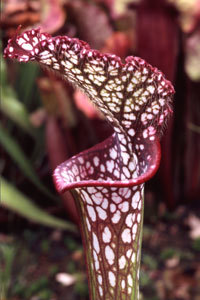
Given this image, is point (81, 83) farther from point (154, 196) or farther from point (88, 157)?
point (154, 196)

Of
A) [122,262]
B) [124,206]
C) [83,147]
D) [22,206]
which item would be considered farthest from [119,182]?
[83,147]

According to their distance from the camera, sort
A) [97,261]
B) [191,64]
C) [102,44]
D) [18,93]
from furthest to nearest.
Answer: [18,93] → [102,44] → [191,64] → [97,261]

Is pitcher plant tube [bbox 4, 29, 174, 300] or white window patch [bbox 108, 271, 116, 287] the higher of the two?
pitcher plant tube [bbox 4, 29, 174, 300]

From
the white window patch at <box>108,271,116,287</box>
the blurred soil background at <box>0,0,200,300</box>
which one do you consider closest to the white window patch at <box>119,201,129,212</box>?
the white window patch at <box>108,271,116,287</box>

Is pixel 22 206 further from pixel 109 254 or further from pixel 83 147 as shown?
pixel 109 254

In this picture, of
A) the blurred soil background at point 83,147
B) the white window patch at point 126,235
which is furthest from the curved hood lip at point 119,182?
the blurred soil background at point 83,147

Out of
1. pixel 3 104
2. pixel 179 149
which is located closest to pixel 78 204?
pixel 3 104

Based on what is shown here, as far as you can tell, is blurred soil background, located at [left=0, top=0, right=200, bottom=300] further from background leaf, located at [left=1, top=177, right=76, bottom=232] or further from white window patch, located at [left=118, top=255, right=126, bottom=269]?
white window patch, located at [left=118, top=255, right=126, bottom=269]
